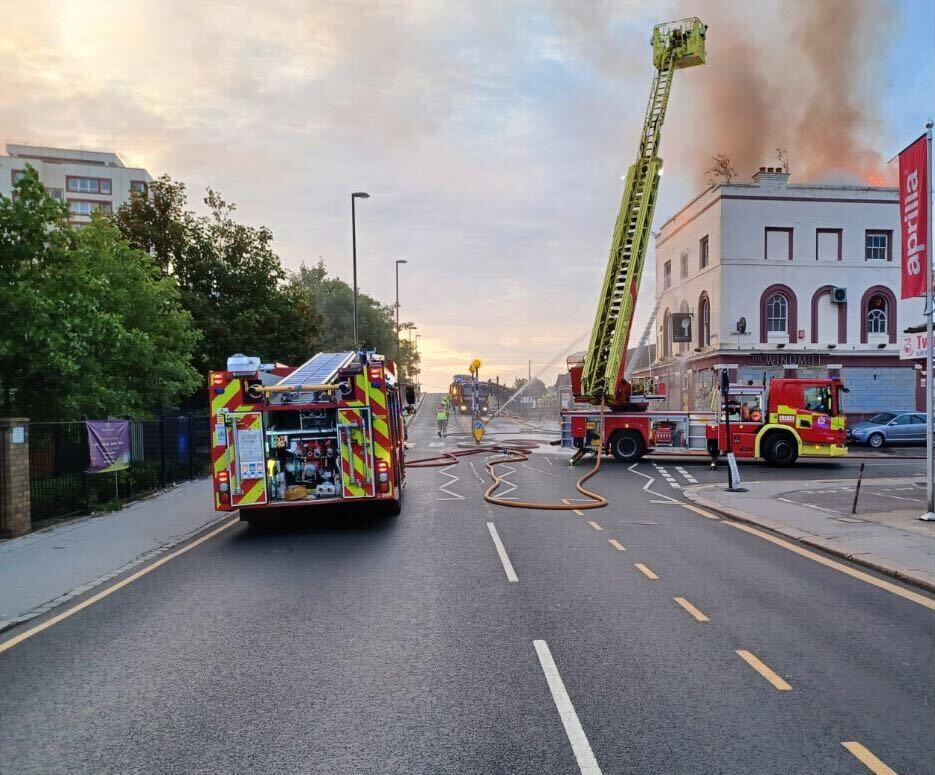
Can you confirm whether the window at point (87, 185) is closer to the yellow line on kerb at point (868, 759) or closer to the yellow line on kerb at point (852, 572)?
the yellow line on kerb at point (852, 572)

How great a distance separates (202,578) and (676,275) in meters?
40.4

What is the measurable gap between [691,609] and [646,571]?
1.66 metres

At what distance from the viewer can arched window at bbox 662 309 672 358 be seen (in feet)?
148

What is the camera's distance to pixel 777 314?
38.2 m

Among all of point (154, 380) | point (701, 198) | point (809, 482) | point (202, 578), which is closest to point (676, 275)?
point (701, 198)

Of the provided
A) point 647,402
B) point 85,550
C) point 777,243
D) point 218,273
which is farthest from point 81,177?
point 85,550

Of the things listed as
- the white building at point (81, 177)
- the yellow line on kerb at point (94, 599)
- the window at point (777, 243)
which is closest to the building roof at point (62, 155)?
the white building at point (81, 177)

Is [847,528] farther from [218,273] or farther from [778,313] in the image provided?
[778,313]

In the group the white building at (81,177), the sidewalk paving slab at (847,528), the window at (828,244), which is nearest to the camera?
the sidewalk paving slab at (847,528)

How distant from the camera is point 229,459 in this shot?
1134cm

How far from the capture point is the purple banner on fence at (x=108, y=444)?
1395 cm

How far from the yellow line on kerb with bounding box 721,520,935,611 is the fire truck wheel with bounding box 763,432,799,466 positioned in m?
12.2

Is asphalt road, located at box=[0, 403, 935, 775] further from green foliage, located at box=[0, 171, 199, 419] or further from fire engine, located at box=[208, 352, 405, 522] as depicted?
green foliage, located at box=[0, 171, 199, 419]

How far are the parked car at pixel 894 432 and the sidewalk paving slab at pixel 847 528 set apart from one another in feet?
54.6
